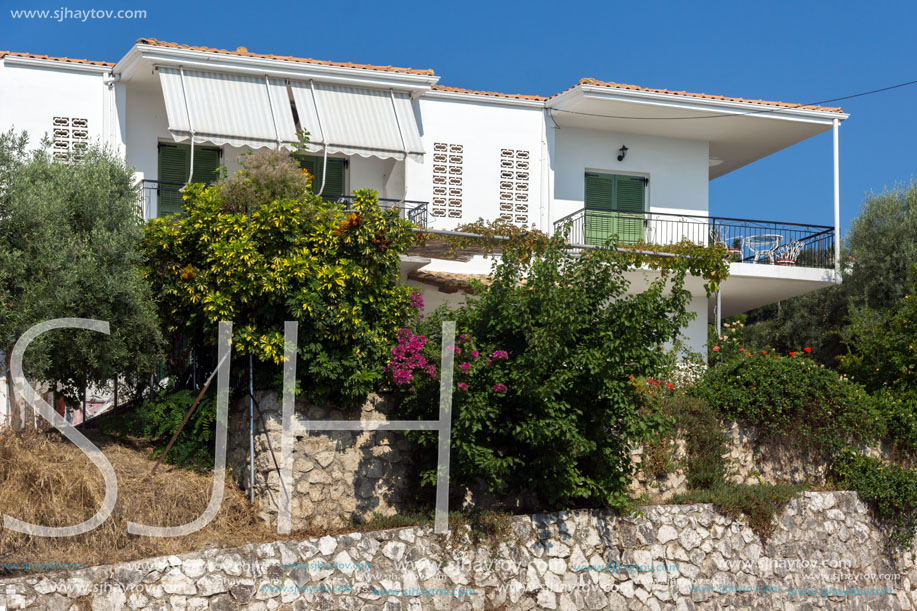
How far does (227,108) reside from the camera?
1805 centimetres

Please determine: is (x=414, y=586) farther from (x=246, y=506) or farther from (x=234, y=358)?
(x=234, y=358)

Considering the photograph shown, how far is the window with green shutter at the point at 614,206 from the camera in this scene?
21.2m

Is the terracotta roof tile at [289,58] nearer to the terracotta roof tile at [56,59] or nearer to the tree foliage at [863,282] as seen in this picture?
the terracotta roof tile at [56,59]

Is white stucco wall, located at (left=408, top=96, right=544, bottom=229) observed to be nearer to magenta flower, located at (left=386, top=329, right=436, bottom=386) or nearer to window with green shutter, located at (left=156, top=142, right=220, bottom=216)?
window with green shutter, located at (left=156, top=142, right=220, bottom=216)

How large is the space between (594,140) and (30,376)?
13.4 metres

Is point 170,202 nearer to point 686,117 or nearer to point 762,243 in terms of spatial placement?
point 686,117

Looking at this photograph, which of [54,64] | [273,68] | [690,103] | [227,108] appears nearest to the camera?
[54,64]

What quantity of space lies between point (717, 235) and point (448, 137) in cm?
630

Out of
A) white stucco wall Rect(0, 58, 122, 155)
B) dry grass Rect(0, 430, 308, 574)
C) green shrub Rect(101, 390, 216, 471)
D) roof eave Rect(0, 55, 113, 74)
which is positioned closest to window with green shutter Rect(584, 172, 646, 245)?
white stucco wall Rect(0, 58, 122, 155)

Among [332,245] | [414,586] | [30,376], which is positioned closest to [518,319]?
[332,245]

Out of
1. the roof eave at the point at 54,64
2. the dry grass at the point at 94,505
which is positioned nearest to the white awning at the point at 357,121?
the roof eave at the point at 54,64

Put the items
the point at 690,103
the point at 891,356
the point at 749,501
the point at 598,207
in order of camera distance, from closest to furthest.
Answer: the point at 749,501 → the point at 891,356 → the point at 690,103 → the point at 598,207

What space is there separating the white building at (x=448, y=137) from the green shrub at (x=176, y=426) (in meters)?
4.32

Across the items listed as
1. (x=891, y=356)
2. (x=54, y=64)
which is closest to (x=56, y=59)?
(x=54, y=64)
